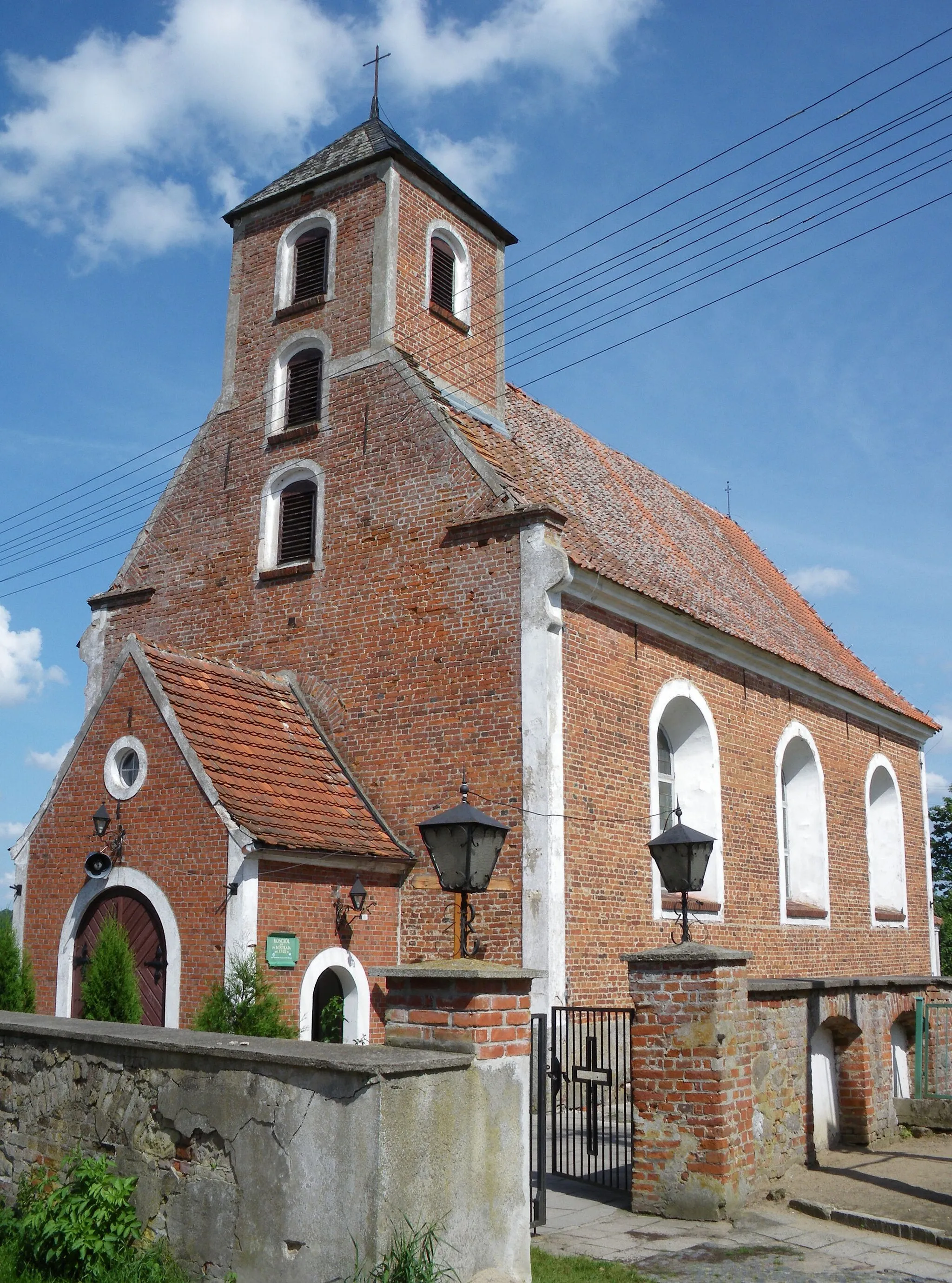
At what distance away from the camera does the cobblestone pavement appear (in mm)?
6824

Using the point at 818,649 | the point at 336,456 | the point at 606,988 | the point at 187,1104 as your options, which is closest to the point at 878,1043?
the point at 606,988

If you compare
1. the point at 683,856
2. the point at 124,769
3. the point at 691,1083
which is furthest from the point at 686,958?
the point at 124,769

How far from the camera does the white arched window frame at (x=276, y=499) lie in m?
16.1

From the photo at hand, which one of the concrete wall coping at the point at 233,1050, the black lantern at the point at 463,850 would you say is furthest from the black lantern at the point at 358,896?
the concrete wall coping at the point at 233,1050

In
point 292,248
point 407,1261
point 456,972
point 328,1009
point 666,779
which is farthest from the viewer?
point 292,248

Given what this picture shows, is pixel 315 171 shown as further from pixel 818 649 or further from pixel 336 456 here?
pixel 818 649

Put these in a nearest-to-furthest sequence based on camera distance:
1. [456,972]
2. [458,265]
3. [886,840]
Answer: [456,972]
[458,265]
[886,840]

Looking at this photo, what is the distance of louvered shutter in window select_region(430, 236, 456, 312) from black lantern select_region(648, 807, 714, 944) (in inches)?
395

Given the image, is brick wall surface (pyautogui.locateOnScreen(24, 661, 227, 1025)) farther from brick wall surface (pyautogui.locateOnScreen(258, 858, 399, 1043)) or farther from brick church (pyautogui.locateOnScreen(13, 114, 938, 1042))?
brick wall surface (pyautogui.locateOnScreen(258, 858, 399, 1043))

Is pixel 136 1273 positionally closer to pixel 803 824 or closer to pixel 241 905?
pixel 241 905

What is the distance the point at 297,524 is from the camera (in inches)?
640

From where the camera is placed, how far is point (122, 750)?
12883 millimetres

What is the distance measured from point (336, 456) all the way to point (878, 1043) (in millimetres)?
9710

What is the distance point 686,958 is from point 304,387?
430 inches
